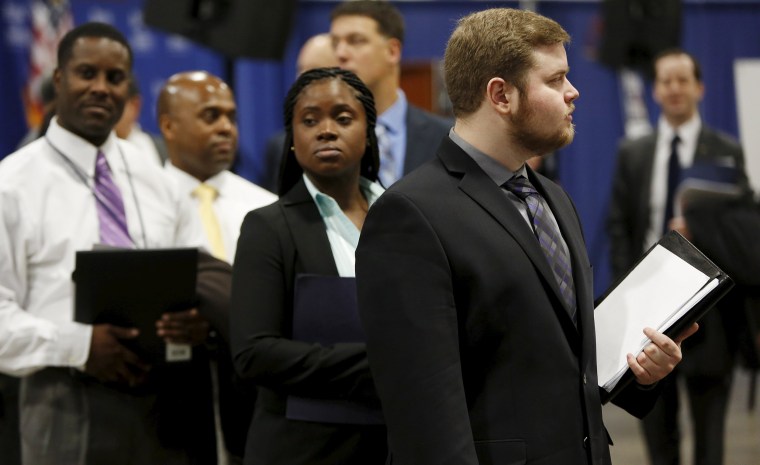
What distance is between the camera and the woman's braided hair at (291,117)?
109 inches

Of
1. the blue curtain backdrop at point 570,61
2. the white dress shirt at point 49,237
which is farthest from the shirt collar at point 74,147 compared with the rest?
the blue curtain backdrop at point 570,61

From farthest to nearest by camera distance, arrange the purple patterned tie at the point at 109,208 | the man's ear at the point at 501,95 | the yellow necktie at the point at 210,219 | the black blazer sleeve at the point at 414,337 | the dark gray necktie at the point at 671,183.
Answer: the dark gray necktie at the point at 671,183 < the yellow necktie at the point at 210,219 < the purple patterned tie at the point at 109,208 < the man's ear at the point at 501,95 < the black blazer sleeve at the point at 414,337

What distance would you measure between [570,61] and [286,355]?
7749mm

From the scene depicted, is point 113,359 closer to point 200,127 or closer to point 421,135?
→ point 200,127

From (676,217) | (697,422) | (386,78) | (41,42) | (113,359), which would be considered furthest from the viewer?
(41,42)

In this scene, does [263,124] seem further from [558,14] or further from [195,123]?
[195,123]

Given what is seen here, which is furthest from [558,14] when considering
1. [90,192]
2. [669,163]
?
[90,192]

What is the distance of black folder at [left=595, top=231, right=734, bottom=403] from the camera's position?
2.13 metres

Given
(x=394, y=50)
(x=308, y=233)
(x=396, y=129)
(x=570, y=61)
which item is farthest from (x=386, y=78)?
(x=570, y=61)

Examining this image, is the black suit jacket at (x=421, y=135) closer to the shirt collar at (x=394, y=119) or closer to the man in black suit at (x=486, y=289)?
the shirt collar at (x=394, y=119)

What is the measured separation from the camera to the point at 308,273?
2541 millimetres

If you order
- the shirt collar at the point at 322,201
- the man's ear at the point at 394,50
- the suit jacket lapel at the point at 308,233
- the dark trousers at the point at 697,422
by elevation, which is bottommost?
the dark trousers at the point at 697,422

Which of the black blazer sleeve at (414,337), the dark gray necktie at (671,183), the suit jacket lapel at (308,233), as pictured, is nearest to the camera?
the black blazer sleeve at (414,337)

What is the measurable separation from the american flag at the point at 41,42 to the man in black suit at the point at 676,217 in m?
4.64
